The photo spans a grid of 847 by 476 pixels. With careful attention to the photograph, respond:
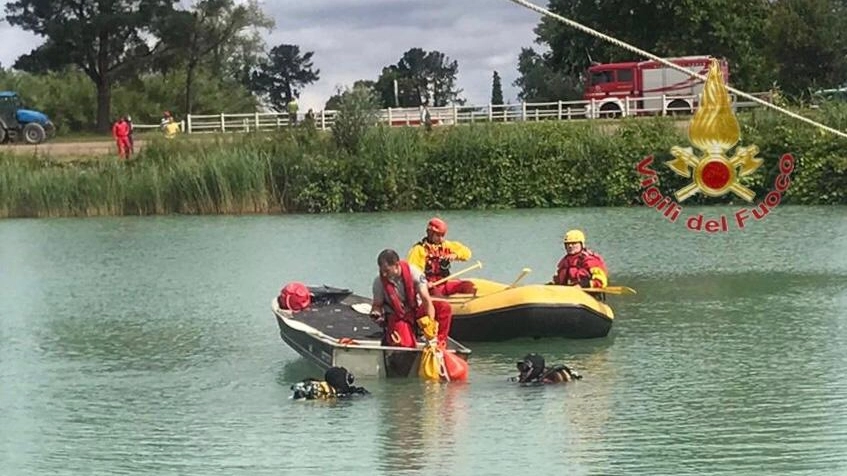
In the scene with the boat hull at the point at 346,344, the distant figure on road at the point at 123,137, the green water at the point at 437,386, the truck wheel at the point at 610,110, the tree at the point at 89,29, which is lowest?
the green water at the point at 437,386

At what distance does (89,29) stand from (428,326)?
162ft

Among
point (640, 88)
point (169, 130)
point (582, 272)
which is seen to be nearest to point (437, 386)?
point (582, 272)

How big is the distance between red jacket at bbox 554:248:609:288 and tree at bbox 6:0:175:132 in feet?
151

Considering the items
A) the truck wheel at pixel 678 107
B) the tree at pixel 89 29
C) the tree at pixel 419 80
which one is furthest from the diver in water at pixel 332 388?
the tree at pixel 419 80

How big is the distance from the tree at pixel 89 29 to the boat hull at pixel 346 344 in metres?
46.2

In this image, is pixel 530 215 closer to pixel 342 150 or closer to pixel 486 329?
pixel 342 150

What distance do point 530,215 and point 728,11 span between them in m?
28.9

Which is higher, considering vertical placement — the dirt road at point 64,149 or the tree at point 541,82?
the tree at point 541,82

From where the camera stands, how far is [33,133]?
160 feet

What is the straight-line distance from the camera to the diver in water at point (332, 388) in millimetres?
12672

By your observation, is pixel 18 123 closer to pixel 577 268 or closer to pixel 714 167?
pixel 714 167

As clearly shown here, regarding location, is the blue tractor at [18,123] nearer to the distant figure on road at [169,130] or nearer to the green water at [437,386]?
the distant figure on road at [169,130]

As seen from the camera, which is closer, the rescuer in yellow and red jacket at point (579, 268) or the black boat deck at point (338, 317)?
the black boat deck at point (338, 317)

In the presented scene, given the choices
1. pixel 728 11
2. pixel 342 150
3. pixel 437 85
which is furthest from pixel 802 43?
pixel 437 85
